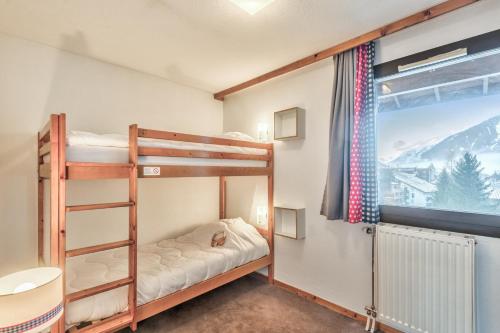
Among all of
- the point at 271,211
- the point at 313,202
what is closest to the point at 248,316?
the point at 271,211

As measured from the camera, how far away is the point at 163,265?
231 centimetres

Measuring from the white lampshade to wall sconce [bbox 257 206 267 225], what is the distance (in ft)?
7.08

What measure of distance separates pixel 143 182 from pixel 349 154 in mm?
2323

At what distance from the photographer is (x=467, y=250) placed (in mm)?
1687

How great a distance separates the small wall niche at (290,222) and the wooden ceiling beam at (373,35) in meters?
1.55

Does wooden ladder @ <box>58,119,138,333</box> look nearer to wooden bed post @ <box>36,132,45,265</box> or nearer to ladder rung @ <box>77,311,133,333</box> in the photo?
ladder rung @ <box>77,311,133,333</box>

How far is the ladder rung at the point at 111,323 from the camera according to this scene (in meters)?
1.69

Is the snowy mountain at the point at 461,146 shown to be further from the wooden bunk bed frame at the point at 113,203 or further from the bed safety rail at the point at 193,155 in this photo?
the wooden bunk bed frame at the point at 113,203

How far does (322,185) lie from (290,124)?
829mm

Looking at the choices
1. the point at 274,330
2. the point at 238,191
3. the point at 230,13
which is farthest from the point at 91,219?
the point at 230,13

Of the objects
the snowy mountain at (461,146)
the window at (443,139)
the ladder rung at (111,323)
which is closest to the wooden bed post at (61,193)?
the ladder rung at (111,323)

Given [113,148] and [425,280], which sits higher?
[113,148]

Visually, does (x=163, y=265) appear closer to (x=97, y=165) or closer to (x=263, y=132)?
(x=97, y=165)

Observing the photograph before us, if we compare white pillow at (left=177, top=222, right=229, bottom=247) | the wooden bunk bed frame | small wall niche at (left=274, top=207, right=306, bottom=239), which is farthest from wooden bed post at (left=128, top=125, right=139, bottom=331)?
small wall niche at (left=274, top=207, right=306, bottom=239)
